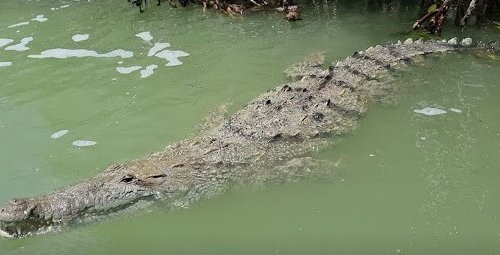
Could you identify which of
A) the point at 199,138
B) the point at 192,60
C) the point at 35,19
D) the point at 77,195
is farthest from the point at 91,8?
the point at 77,195

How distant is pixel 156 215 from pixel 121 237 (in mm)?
384

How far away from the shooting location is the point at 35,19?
10.5m

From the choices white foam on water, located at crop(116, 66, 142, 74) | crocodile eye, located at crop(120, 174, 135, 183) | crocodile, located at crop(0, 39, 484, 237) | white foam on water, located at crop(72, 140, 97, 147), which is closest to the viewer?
crocodile, located at crop(0, 39, 484, 237)

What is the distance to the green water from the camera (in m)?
4.46

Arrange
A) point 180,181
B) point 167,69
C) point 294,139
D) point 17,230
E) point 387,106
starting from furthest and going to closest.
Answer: point 167,69
point 387,106
point 294,139
point 180,181
point 17,230

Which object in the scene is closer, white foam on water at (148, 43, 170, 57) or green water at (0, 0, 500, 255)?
green water at (0, 0, 500, 255)

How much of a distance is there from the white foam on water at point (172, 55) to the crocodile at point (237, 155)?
1974 millimetres

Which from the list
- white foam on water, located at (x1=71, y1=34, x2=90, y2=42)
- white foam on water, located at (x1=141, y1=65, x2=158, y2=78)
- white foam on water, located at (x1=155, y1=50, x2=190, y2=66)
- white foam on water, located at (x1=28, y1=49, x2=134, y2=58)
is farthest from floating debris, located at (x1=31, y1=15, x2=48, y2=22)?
white foam on water, located at (x1=141, y1=65, x2=158, y2=78)

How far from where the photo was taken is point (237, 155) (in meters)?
5.53

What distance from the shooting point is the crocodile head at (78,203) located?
4391 millimetres

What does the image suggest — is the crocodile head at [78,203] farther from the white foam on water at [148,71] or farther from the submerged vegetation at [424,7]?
the submerged vegetation at [424,7]

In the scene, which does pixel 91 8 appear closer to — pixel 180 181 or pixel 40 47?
pixel 40 47

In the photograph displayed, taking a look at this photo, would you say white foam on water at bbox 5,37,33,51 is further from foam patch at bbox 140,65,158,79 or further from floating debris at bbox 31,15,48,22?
foam patch at bbox 140,65,158,79

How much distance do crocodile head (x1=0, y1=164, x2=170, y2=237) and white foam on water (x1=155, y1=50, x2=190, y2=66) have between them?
333cm
